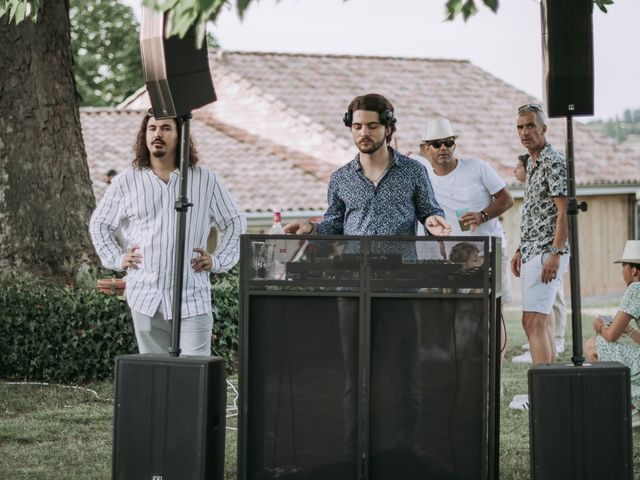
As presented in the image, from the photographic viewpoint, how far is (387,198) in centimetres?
517

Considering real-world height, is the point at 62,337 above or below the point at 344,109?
below

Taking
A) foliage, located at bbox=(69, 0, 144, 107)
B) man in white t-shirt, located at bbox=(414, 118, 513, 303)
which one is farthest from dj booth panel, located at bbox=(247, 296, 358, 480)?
foliage, located at bbox=(69, 0, 144, 107)

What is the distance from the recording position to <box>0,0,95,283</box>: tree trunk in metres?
10.2

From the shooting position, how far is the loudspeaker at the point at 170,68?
4.62 metres

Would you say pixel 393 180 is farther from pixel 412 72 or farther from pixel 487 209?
pixel 412 72

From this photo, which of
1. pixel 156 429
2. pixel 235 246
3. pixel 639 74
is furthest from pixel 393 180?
pixel 639 74

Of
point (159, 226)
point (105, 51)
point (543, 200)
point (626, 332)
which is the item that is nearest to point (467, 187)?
point (543, 200)

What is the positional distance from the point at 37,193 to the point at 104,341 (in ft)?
5.64

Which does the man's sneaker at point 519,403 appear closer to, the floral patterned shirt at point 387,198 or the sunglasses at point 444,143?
the sunglasses at point 444,143

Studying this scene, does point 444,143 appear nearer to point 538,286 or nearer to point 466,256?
point 538,286

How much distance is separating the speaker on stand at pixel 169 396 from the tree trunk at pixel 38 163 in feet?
19.0

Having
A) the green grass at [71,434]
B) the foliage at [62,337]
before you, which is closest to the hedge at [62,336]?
the foliage at [62,337]

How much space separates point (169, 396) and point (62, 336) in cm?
502

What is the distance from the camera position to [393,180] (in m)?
5.21
